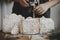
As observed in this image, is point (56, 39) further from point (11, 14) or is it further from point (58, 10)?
point (11, 14)

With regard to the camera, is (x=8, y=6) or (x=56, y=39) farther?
(x=8, y=6)

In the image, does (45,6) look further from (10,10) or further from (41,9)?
(10,10)

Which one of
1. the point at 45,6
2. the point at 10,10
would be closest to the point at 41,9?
the point at 45,6

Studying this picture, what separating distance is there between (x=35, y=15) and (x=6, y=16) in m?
0.17

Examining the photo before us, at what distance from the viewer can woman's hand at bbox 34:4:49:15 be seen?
1.27 m

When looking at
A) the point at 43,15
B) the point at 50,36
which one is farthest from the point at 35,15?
the point at 50,36

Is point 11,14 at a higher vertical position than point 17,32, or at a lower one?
higher

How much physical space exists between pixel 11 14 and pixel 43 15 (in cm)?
19

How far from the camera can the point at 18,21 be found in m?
1.28

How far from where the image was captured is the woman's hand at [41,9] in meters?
1.27

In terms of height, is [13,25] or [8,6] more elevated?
[8,6]

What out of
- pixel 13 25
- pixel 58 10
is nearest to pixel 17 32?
pixel 13 25

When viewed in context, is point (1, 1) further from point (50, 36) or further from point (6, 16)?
point (50, 36)

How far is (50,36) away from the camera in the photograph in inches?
48.5
